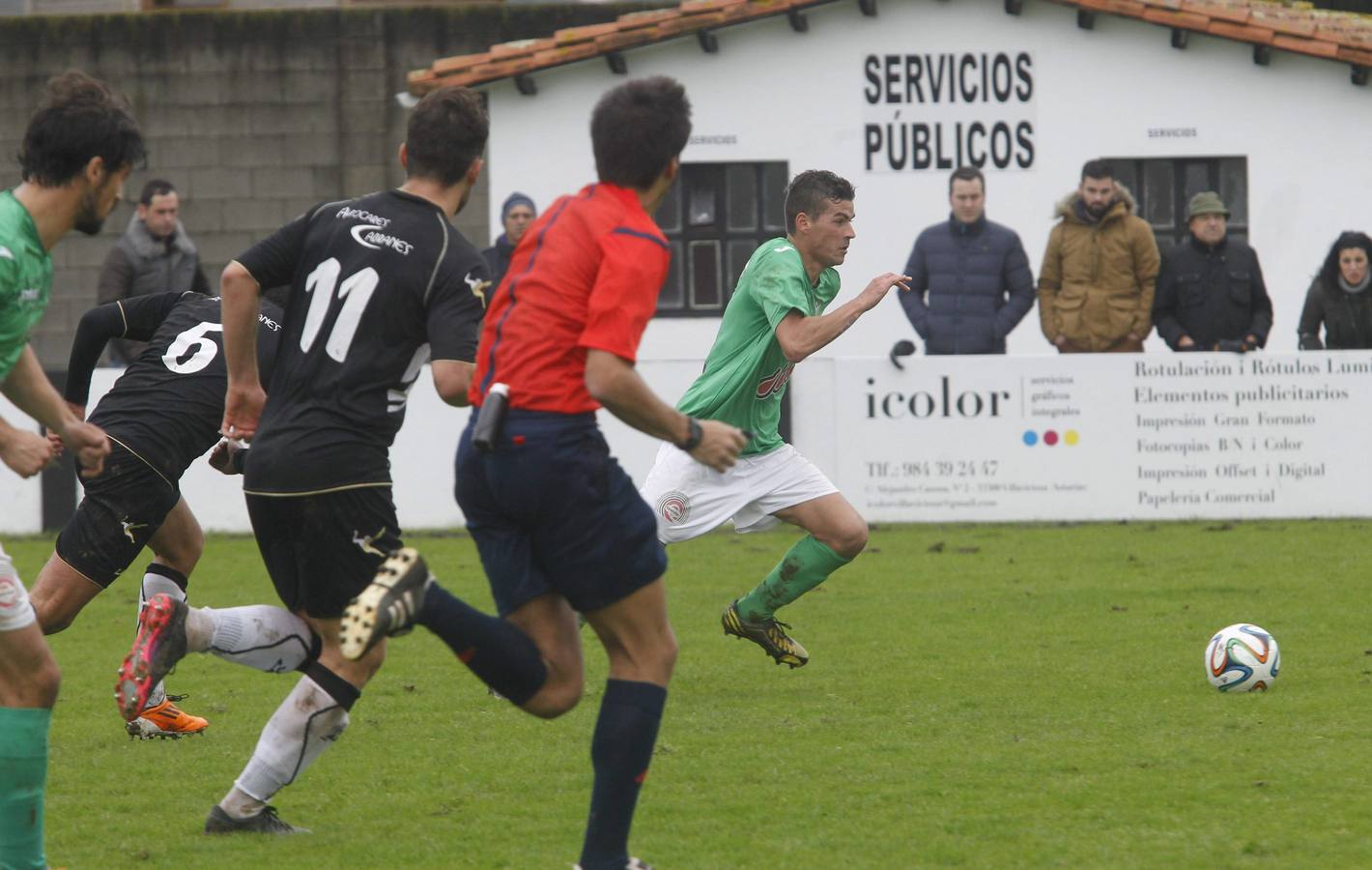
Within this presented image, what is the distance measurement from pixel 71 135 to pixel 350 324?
0.92 meters

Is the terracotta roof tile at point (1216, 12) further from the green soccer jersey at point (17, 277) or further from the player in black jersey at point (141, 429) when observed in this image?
the green soccer jersey at point (17, 277)

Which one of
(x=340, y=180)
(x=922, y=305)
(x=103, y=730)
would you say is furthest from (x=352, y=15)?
(x=103, y=730)

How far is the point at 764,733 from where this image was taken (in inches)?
275

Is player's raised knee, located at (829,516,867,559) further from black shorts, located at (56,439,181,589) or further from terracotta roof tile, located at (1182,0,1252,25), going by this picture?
terracotta roof tile, located at (1182,0,1252,25)

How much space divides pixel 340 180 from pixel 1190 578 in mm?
13760

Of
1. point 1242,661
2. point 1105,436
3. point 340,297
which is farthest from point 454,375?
point 1105,436

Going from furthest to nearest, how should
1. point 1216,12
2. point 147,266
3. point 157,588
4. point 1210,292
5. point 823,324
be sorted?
point 1216,12, point 1210,292, point 147,266, point 823,324, point 157,588

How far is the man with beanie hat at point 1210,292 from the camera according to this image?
1465 cm

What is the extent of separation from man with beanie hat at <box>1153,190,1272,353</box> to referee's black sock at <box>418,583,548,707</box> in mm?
10505

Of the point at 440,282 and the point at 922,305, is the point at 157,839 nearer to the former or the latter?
the point at 440,282

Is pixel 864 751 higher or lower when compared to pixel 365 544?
lower

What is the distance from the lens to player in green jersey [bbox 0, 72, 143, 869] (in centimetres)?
476

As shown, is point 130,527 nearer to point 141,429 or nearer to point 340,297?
point 141,429

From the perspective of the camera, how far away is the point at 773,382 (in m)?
8.12
